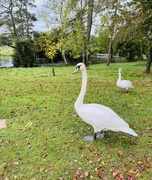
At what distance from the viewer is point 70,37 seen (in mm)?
18406

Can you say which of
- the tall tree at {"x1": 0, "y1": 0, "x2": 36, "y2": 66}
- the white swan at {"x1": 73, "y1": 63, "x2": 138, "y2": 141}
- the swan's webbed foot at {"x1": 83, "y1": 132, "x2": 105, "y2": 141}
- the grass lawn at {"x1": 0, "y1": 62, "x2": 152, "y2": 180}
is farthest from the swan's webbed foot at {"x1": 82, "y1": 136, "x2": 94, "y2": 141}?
the tall tree at {"x1": 0, "y1": 0, "x2": 36, "y2": 66}

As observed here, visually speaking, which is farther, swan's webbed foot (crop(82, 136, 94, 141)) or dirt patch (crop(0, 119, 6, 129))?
dirt patch (crop(0, 119, 6, 129))

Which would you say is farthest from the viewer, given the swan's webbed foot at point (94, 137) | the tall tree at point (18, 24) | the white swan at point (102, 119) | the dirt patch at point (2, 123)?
the tall tree at point (18, 24)

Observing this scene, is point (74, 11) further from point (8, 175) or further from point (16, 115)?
point (8, 175)

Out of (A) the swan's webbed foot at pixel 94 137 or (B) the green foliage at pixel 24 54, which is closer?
(A) the swan's webbed foot at pixel 94 137

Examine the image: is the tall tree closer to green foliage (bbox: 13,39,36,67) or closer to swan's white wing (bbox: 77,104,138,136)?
green foliage (bbox: 13,39,36,67)

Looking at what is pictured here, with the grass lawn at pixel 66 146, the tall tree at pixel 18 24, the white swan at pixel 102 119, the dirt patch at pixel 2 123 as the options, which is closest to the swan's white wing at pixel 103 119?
the white swan at pixel 102 119

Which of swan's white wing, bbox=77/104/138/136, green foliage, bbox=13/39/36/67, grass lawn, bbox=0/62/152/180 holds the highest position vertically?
green foliage, bbox=13/39/36/67

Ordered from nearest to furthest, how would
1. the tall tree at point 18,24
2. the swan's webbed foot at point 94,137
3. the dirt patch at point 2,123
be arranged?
the swan's webbed foot at point 94,137 → the dirt patch at point 2,123 → the tall tree at point 18,24

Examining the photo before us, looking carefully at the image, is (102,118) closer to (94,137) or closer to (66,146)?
(94,137)

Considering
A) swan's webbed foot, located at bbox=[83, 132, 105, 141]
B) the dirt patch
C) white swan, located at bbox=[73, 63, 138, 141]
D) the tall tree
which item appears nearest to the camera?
white swan, located at bbox=[73, 63, 138, 141]

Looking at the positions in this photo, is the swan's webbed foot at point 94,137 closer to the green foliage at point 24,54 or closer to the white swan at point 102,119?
the white swan at point 102,119

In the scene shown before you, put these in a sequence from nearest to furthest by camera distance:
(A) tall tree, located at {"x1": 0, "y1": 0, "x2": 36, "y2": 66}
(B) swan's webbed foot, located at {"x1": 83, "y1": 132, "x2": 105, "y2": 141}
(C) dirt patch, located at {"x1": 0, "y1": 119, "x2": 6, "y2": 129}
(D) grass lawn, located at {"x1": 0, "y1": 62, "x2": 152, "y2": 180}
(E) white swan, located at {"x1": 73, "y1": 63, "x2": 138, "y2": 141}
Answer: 1. (D) grass lawn, located at {"x1": 0, "y1": 62, "x2": 152, "y2": 180}
2. (E) white swan, located at {"x1": 73, "y1": 63, "x2": 138, "y2": 141}
3. (B) swan's webbed foot, located at {"x1": 83, "y1": 132, "x2": 105, "y2": 141}
4. (C) dirt patch, located at {"x1": 0, "y1": 119, "x2": 6, "y2": 129}
5. (A) tall tree, located at {"x1": 0, "y1": 0, "x2": 36, "y2": 66}

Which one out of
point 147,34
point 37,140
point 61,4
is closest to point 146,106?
point 37,140
